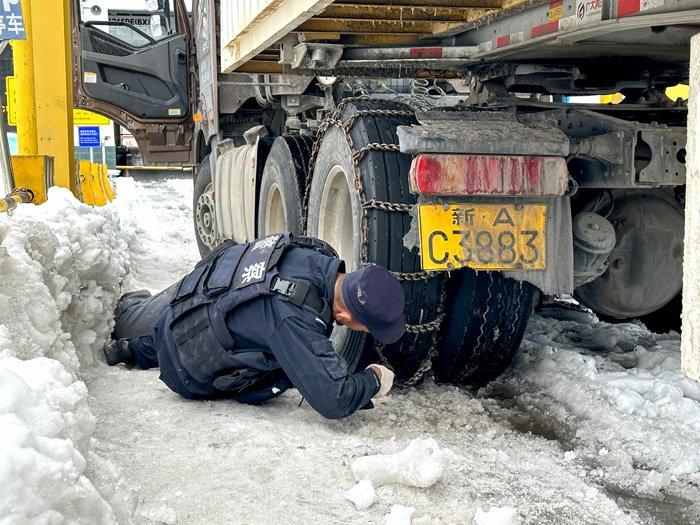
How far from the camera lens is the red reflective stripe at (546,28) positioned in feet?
9.37

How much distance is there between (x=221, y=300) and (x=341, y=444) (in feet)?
2.41

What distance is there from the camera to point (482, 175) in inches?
121

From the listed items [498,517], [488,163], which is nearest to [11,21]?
[488,163]

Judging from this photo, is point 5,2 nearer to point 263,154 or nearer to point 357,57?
point 263,154

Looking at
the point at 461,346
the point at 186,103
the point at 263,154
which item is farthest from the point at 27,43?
the point at 461,346

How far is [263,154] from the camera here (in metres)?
5.79

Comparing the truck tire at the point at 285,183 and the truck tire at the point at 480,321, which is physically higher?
the truck tire at the point at 285,183

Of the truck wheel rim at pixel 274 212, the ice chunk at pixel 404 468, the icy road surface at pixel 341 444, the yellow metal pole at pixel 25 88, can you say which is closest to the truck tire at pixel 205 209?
the yellow metal pole at pixel 25 88

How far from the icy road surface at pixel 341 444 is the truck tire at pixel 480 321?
0.54 feet

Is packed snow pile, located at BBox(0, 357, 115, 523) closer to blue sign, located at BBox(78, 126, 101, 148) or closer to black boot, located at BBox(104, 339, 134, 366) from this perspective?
black boot, located at BBox(104, 339, 134, 366)

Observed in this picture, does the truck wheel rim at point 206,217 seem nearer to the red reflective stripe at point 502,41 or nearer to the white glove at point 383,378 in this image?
the red reflective stripe at point 502,41

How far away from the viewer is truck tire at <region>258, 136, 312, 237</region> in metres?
4.76

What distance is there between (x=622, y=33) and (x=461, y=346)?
1389mm

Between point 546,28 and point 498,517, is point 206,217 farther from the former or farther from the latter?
point 498,517
